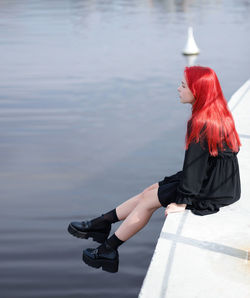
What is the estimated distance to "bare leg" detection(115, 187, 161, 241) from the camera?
430cm

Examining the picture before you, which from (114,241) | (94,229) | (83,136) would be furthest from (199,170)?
(83,136)

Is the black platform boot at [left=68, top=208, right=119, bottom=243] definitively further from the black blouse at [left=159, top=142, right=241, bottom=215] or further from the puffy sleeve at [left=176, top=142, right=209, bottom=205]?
the puffy sleeve at [left=176, top=142, right=209, bottom=205]

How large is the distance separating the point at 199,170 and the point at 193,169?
48 millimetres

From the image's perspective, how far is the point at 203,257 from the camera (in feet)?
12.4

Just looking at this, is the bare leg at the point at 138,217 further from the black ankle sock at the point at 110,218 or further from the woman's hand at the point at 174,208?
the black ankle sock at the point at 110,218

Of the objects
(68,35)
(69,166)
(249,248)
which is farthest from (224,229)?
(68,35)

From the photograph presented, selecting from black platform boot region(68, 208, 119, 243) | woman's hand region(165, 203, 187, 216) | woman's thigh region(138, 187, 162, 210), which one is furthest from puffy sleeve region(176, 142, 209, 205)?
black platform boot region(68, 208, 119, 243)

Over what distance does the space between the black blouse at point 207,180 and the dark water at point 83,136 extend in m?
0.78

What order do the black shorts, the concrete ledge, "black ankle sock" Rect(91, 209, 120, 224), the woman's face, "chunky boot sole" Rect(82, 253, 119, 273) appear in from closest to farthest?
1. the concrete ledge
2. the woman's face
3. the black shorts
4. "chunky boot sole" Rect(82, 253, 119, 273)
5. "black ankle sock" Rect(91, 209, 120, 224)

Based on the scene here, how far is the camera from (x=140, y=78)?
482 inches

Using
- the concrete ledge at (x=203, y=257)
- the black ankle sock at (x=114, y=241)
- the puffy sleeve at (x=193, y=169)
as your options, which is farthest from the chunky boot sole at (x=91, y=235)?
the puffy sleeve at (x=193, y=169)

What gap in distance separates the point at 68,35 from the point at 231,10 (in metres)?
12.3

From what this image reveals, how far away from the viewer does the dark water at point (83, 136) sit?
4.70 m

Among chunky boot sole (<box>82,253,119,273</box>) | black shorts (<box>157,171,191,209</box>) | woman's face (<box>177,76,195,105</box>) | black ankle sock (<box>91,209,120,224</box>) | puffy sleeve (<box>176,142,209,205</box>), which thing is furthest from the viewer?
black ankle sock (<box>91,209,120,224</box>)
